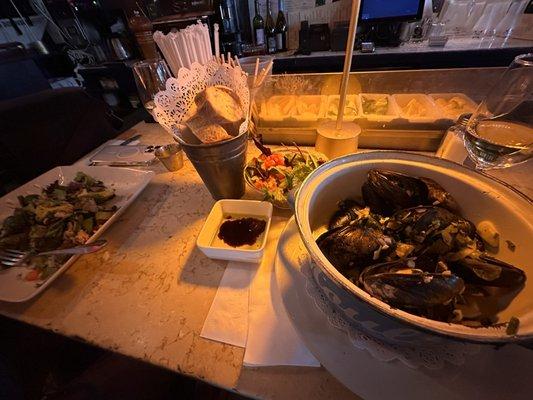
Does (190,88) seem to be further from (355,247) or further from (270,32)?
(270,32)

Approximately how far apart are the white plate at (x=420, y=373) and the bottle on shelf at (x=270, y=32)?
8.85 ft

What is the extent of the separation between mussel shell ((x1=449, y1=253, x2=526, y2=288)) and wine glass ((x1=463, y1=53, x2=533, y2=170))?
0.87 ft

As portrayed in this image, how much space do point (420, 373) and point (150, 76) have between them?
979mm

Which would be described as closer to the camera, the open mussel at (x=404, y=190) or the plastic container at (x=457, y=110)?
the open mussel at (x=404, y=190)

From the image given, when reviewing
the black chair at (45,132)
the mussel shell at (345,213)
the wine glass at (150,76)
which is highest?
the wine glass at (150,76)

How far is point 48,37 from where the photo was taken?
3314 mm

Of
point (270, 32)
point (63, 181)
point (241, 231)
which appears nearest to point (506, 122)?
point (241, 231)

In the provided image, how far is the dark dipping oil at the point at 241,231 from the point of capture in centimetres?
53

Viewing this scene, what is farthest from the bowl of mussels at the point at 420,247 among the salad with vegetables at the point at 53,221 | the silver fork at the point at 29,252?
the salad with vegetables at the point at 53,221

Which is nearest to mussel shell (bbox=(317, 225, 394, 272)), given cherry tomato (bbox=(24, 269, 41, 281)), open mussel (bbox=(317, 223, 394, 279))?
open mussel (bbox=(317, 223, 394, 279))

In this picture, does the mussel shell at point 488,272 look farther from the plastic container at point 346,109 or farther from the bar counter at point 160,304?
the plastic container at point 346,109

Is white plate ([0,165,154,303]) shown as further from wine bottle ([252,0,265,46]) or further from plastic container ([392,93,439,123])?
wine bottle ([252,0,265,46])

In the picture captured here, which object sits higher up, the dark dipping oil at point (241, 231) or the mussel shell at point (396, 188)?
the mussel shell at point (396, 188)

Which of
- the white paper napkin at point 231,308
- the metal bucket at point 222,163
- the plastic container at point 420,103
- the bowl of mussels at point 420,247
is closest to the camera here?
the bowl of mussels at point 420,247
